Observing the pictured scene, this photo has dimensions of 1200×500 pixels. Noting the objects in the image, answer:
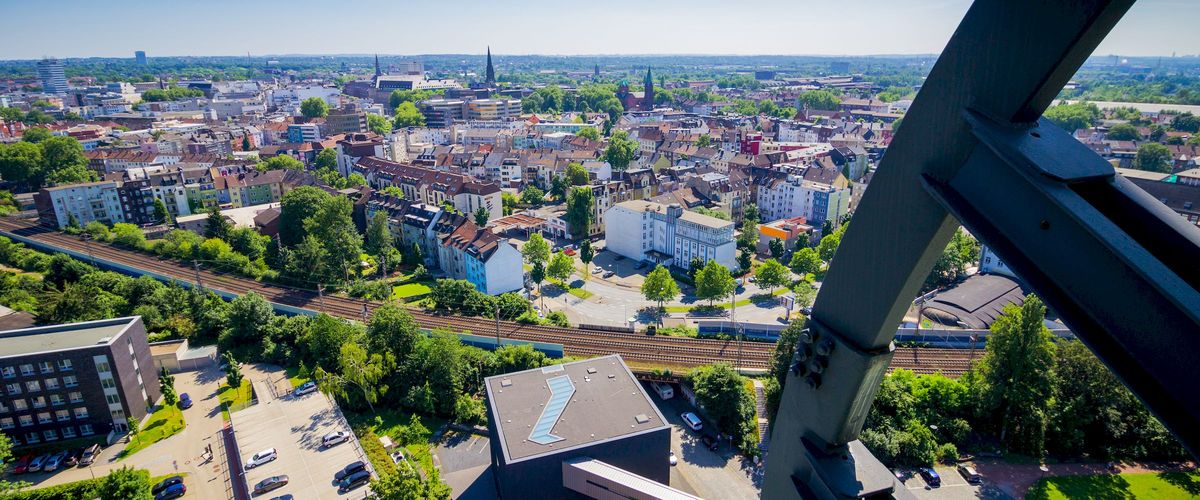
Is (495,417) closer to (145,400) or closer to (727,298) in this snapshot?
(145,400)

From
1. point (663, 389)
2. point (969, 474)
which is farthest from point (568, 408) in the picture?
point (969, 474)

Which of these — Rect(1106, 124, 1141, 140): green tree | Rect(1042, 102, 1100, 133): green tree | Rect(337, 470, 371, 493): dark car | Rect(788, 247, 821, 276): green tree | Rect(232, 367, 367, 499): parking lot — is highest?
Rect(1042, 102, 1100, 133): green tree

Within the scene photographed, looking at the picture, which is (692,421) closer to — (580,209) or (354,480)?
(354,480)

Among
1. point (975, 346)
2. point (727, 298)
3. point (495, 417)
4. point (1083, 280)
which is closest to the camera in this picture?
point (1083, 280)

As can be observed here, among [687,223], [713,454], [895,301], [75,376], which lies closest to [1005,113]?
[895,301]

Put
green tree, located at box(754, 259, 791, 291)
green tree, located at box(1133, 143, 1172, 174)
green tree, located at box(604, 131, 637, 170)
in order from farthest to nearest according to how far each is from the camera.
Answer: green tree, located at box(604, 131, 637, 170), green tree, located at box(1133, 143, 1172, 174), green tree, located at box(754, 259, 791, 291)

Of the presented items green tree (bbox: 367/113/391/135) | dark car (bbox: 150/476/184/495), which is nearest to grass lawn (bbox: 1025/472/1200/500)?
dark car (bbox: 150/476/184/495)

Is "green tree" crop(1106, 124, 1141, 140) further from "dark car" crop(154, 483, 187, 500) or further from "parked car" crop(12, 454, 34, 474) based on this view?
"parked car" crop(12, 454, 34, 474)
